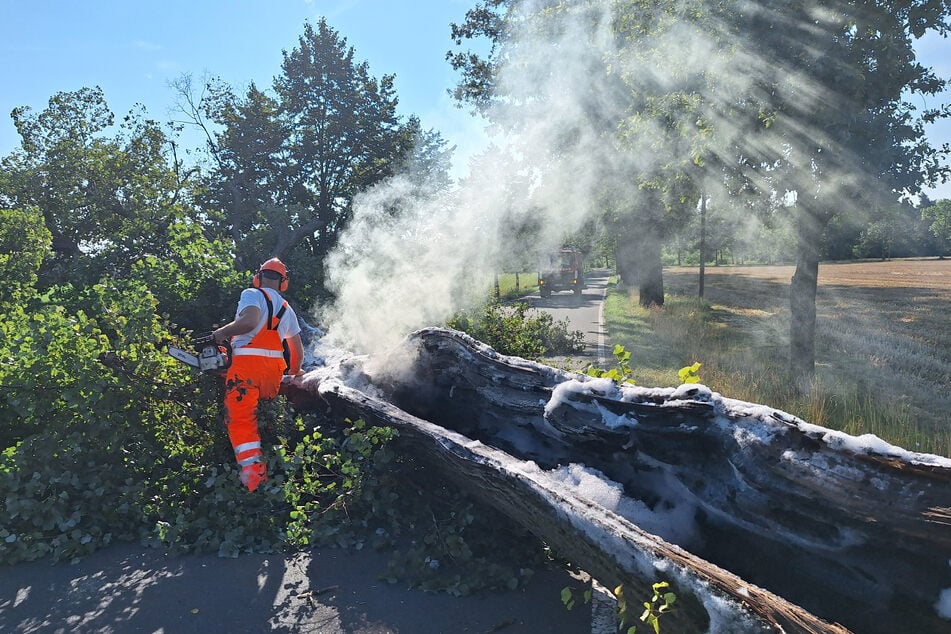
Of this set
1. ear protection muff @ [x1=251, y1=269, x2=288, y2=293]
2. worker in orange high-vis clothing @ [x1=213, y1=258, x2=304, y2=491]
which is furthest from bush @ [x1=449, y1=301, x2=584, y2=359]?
worker in orange high-vis clothing @ [x1=213, y1=258, x2=304, y2=491]

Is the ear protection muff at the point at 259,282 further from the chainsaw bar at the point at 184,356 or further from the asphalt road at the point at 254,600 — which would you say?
the asphalt road at the point at 254,600

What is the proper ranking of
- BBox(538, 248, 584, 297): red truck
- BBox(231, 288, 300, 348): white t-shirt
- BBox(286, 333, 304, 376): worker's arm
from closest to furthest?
BBox(231, 288, 300, 348): white t-shirt → BBox(286, 333, 304, 376): worker's arm → BBox(538, 248, 584, 297): red truck

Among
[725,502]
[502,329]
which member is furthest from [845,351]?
[725,502]

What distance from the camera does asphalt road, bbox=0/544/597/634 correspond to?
322cm

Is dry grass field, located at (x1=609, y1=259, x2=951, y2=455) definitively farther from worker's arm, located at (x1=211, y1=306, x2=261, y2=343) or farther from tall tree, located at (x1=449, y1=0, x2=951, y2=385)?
worker's arm, located at (x1=211, y1=306, x2=261, y2=343)

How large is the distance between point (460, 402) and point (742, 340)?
9993 mm

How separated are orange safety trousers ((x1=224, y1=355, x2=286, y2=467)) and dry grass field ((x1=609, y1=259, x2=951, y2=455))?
5.69 metres

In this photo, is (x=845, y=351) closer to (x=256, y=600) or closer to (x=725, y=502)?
(x=725, y=502)

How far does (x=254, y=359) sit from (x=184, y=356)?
633mm

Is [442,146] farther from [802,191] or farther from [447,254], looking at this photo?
[802,191]

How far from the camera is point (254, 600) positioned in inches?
137

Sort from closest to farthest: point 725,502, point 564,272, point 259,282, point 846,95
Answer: point 725,502, point 259,282, point 846,95, point 564,272

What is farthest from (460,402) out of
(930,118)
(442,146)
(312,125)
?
(442,146)

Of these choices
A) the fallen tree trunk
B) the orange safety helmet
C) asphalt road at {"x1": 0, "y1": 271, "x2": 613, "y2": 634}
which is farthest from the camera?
the orange safety helmet
